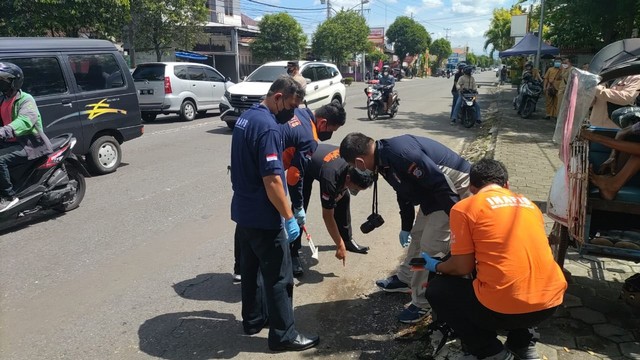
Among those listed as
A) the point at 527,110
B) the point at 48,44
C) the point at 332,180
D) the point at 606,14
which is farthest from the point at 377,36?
the point at 332,180

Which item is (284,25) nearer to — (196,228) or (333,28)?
(333,28)

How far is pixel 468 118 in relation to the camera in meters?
12.7

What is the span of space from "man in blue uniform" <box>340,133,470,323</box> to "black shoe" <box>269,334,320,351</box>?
27.9 inches

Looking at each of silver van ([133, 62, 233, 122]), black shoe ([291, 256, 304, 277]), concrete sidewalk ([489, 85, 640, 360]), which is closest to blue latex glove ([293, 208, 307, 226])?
black shoe ([291, 256, 304, 277])

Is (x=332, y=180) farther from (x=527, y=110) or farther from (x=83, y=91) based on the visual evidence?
(x=527, y=110)

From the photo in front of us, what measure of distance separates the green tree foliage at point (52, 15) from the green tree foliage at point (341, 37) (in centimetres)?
3140

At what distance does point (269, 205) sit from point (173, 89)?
36.3 feet

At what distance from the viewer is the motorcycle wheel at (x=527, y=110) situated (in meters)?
14.2

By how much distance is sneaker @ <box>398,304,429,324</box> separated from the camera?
3.39 metres

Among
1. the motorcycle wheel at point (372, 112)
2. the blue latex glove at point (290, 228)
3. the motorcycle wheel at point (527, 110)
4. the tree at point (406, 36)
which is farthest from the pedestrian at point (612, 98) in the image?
the tree at point (406, 36)

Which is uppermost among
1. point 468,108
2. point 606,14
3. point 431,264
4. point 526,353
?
point 606,14

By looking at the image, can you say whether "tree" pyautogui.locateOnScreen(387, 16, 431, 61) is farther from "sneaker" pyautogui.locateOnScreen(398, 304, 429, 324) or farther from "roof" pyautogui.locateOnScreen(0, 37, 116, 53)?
"sneaker" pyautogui.locateOnScreen(398, 304, 429, 324)

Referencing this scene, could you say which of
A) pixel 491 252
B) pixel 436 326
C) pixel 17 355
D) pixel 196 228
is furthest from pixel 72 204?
pixel 491 252

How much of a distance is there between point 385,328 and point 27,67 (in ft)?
20.0
